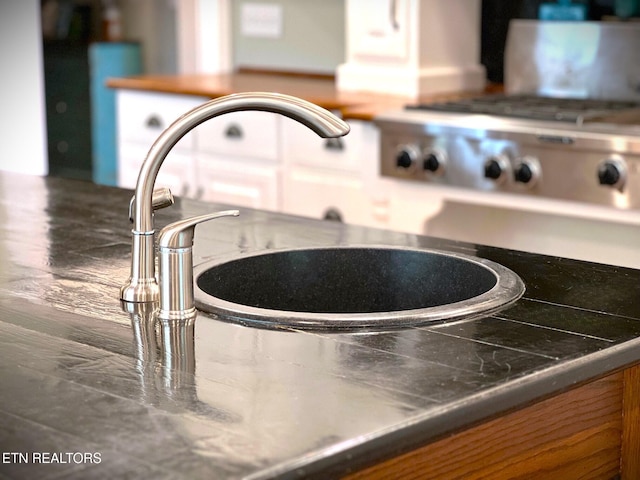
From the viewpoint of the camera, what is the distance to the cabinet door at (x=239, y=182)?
364 centimetres

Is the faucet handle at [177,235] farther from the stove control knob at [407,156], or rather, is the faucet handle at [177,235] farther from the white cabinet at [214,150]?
the white cabinet at [214,150]

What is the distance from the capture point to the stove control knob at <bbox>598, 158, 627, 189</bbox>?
8.91ft

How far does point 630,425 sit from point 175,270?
57 centimetres

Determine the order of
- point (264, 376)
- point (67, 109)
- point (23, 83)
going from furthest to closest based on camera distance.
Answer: point (67, 109) < point (23, 83) < point (264, 376)

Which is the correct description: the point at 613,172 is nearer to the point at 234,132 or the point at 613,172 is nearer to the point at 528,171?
the point at 528,171

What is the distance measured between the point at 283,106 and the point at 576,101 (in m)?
2.29

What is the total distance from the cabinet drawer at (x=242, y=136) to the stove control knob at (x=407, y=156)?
0.57 meters

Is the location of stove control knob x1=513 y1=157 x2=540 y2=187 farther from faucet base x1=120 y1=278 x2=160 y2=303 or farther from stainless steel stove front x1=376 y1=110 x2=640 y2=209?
faucet base x1=120 y1=278 x2=160 y2=303

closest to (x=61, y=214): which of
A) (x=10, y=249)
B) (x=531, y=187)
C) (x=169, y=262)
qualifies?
(x=10, y=249)

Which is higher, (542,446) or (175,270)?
(175,270)

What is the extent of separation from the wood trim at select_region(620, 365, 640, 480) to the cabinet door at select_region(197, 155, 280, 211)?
7.90 ft

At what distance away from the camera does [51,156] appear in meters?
6.05

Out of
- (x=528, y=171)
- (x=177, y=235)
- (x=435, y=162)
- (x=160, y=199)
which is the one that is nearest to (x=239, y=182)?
(x=435, y=162)

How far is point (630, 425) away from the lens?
1294mm
